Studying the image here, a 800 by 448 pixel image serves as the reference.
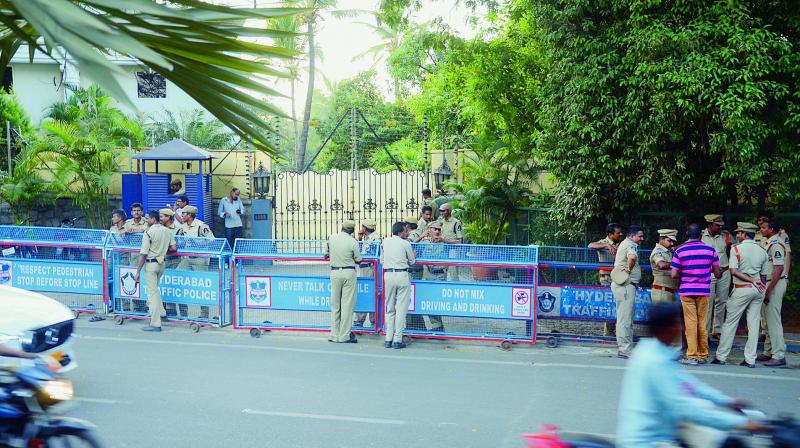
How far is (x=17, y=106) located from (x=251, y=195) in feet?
27.0

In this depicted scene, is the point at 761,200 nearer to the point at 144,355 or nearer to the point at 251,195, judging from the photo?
the point at 144,355

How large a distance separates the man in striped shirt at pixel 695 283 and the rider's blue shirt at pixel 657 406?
626cm

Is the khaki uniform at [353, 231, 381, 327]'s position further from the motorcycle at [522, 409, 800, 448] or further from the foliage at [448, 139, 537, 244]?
the motorcycle at [522, 409, 800, 448]

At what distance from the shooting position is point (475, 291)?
39.8 feet

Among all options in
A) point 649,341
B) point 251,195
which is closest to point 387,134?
point 251,195

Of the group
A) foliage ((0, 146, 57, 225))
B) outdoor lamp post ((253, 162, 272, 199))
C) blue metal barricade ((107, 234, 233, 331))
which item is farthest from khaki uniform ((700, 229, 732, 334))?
foliage ((0, 146, 57, 225))

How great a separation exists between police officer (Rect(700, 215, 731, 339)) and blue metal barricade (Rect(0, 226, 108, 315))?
30.0ft

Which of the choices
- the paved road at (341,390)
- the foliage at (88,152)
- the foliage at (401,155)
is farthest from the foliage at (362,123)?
the paved road at (341,390)

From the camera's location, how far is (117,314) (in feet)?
45.1

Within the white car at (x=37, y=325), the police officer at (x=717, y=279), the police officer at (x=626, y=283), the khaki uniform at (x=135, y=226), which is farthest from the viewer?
the khaki uniform at (x=135, y=226)

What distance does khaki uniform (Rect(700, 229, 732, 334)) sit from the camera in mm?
11531

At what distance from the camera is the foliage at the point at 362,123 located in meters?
36.9

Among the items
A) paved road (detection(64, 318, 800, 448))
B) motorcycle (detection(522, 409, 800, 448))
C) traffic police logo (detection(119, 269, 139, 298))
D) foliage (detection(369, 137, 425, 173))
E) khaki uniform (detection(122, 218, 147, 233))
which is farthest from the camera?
foliage (detection(369, 137, 425, 173))

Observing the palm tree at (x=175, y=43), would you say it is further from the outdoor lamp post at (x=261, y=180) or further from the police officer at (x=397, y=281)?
Result: the outdoor lamp post at (x=261, y=180)
